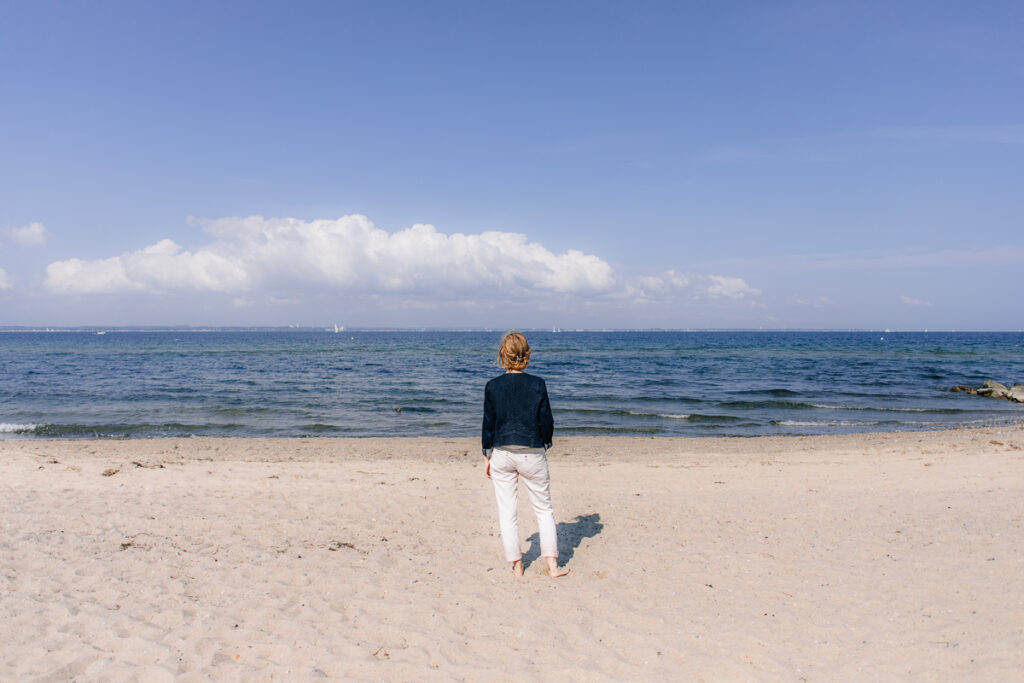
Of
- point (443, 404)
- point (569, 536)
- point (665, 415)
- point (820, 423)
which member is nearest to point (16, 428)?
point (443, 404)

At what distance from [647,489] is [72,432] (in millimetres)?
15495

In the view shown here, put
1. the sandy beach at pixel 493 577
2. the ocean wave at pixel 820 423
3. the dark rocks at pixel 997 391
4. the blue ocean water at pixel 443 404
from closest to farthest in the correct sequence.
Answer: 1. the sandy beach at pixel 493 577
2. the blue ocean water at pixel 443 404
3. the ocean wave at pixel 820 423
4. the dark rocks at pixel 997 391

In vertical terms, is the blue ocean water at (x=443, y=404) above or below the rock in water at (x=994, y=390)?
below

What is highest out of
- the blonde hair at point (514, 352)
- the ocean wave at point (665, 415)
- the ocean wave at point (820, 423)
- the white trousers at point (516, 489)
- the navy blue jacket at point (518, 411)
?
the blonde hair at point (514, 352)

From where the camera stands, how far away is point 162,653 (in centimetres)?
405

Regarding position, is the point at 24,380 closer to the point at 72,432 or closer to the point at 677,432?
the point at 72,432

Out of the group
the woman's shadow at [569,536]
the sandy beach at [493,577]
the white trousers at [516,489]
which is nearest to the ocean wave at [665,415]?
the sandy beach at [493,577]

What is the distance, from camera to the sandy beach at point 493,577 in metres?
4.05

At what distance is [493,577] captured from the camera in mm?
5586

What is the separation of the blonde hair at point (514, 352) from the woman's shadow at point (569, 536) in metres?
2.00

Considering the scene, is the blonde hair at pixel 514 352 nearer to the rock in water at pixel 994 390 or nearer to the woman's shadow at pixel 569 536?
the woman's shadow at pixel 569 536

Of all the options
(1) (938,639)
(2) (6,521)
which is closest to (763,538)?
(1) (938,639)

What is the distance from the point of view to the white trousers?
524 centimetres

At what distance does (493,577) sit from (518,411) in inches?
67.7
